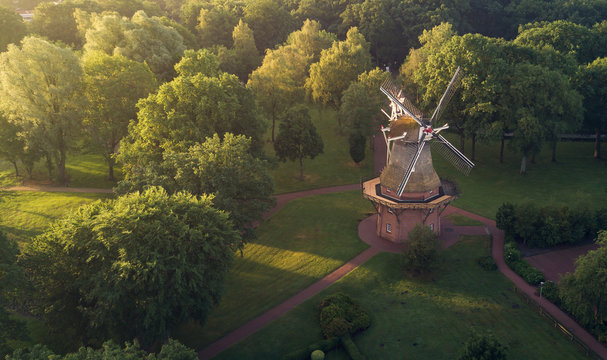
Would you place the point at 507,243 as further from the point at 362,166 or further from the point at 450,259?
the point at 362,166

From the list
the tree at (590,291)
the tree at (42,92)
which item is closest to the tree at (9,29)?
the tree at (42,92)

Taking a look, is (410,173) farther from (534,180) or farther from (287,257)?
(534,180)

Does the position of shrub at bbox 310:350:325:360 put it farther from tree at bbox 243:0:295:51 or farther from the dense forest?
tree at bbox 243:0:295:51

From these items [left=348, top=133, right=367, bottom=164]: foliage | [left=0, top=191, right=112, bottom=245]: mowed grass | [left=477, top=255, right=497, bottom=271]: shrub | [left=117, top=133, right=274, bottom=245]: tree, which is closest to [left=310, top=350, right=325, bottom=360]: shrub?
[left=117, top=133, right=274, bottom=245]: tree

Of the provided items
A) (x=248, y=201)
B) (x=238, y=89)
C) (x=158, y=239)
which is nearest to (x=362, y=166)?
(x=238, y=89)

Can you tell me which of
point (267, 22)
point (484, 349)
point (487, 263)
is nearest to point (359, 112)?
point (487, 263)

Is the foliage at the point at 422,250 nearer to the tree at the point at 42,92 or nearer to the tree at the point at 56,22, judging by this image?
the tree at the point at 42,92
